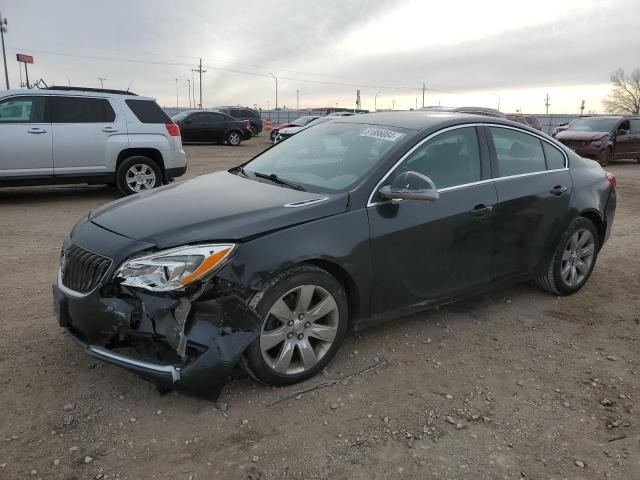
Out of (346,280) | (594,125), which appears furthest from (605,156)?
(346,280)

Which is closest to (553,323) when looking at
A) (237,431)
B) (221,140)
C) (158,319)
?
(237,431)

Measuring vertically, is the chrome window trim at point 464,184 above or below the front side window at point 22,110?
below

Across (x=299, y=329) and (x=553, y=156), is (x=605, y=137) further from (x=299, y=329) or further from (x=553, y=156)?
(x=299, y=329)

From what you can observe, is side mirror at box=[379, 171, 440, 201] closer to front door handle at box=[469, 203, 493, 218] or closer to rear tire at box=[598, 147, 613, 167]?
front door handle at box=[469, 203, 493, 218]

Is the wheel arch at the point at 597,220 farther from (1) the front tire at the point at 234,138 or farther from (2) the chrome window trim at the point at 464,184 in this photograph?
(1) the front tire at the point at 234,138

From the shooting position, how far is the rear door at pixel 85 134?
28.2ft

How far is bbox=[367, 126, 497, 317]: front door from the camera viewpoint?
3500mm

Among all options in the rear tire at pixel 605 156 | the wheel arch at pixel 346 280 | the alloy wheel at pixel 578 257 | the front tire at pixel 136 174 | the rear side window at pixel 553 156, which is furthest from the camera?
the rear tire at pixel 605 156

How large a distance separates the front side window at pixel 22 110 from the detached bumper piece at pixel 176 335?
672cm

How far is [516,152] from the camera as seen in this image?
14.4 ft

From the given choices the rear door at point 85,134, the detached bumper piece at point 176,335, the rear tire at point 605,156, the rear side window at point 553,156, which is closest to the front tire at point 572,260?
the rear side window at point 553,156

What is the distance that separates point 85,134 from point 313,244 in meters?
6.98

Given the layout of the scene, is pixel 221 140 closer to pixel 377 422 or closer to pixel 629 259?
pixel 629 259

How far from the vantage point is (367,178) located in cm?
351
